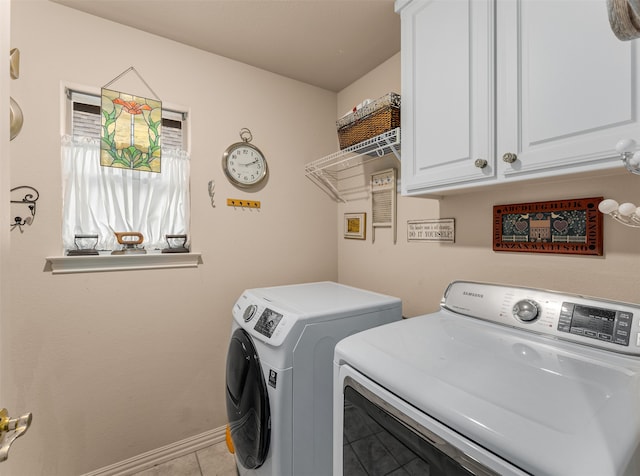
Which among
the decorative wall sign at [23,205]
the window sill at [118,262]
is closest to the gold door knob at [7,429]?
the window sill at [118,262]

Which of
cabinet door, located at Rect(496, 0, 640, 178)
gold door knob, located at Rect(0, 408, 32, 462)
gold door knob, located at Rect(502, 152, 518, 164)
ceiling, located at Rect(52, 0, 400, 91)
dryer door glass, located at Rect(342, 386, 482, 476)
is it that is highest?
ceiling, located at Rect(52, 0, 400, 91)

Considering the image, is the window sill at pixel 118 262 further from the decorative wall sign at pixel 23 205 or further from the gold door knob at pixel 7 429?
the gold door knob at pixel 7 429

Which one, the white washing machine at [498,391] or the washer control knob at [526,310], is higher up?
the washer control knob at [526,310]

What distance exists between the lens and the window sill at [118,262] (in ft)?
5.09

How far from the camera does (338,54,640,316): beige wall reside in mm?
1055

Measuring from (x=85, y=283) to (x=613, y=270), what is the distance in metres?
2.42

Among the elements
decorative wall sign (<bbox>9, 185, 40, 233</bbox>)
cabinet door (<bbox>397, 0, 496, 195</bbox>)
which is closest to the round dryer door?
cabinet door (<bbox>397, 0, 496, 195</bbox>)

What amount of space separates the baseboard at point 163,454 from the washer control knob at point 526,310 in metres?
1.97

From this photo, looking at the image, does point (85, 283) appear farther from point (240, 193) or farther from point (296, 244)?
point (296, 244)

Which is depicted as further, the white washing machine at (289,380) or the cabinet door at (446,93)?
the white washing machine at (289,380)

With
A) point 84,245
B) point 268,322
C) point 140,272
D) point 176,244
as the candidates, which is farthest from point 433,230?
point 84,245

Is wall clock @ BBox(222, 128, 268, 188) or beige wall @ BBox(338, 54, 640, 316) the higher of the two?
wall clock @ BBox(222, 128, 268, 188)

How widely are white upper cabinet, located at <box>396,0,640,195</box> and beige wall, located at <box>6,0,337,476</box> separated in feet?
3.58

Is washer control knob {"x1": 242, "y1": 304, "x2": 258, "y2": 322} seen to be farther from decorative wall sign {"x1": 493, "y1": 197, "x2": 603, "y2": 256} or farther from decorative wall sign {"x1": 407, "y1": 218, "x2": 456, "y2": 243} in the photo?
decorative wall sign {"x1": 493, "y1": 197, "x2": 603, "y2": 256}
